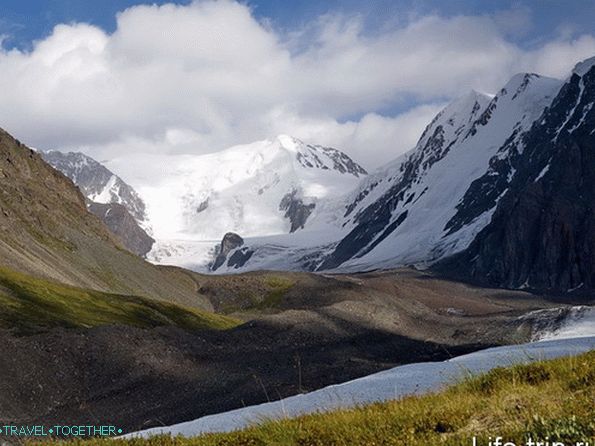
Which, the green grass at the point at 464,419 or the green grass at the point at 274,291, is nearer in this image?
the green grass at the point at 464,419

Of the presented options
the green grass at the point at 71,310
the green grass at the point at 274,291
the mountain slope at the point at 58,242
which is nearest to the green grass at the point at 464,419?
the green grass at the point at 71,310

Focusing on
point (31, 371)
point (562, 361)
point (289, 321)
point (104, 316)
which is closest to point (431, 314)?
point (289, 321)

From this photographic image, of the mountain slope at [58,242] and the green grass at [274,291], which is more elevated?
the mountain slope at [58,242]

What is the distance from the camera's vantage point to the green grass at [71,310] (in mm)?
66562

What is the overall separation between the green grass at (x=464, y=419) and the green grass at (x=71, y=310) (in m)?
53.2

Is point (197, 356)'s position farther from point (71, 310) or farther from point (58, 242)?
point (58, 242)

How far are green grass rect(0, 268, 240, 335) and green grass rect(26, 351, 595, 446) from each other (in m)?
53.2

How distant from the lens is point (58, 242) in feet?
429


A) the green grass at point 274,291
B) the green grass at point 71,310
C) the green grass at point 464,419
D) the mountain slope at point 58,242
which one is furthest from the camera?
the green grass at point 274,291

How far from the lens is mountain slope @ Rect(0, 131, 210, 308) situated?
112 meters

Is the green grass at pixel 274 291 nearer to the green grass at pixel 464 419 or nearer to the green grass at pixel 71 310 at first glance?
the green grass at pixel 71 310

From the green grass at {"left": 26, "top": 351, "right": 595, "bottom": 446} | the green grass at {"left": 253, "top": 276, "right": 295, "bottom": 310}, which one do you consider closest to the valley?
the green grass at {"left": 26, "top": 351, "right": 595, "bottom": 446}

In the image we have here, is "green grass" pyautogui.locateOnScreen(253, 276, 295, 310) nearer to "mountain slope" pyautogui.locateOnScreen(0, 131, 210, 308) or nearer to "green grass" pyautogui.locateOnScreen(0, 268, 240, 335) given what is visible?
"mountain slope" pyautogui.locateOnScreen(0, 131, 210, 308)

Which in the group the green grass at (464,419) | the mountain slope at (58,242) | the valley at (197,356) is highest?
the mountain slope at (58,242)
